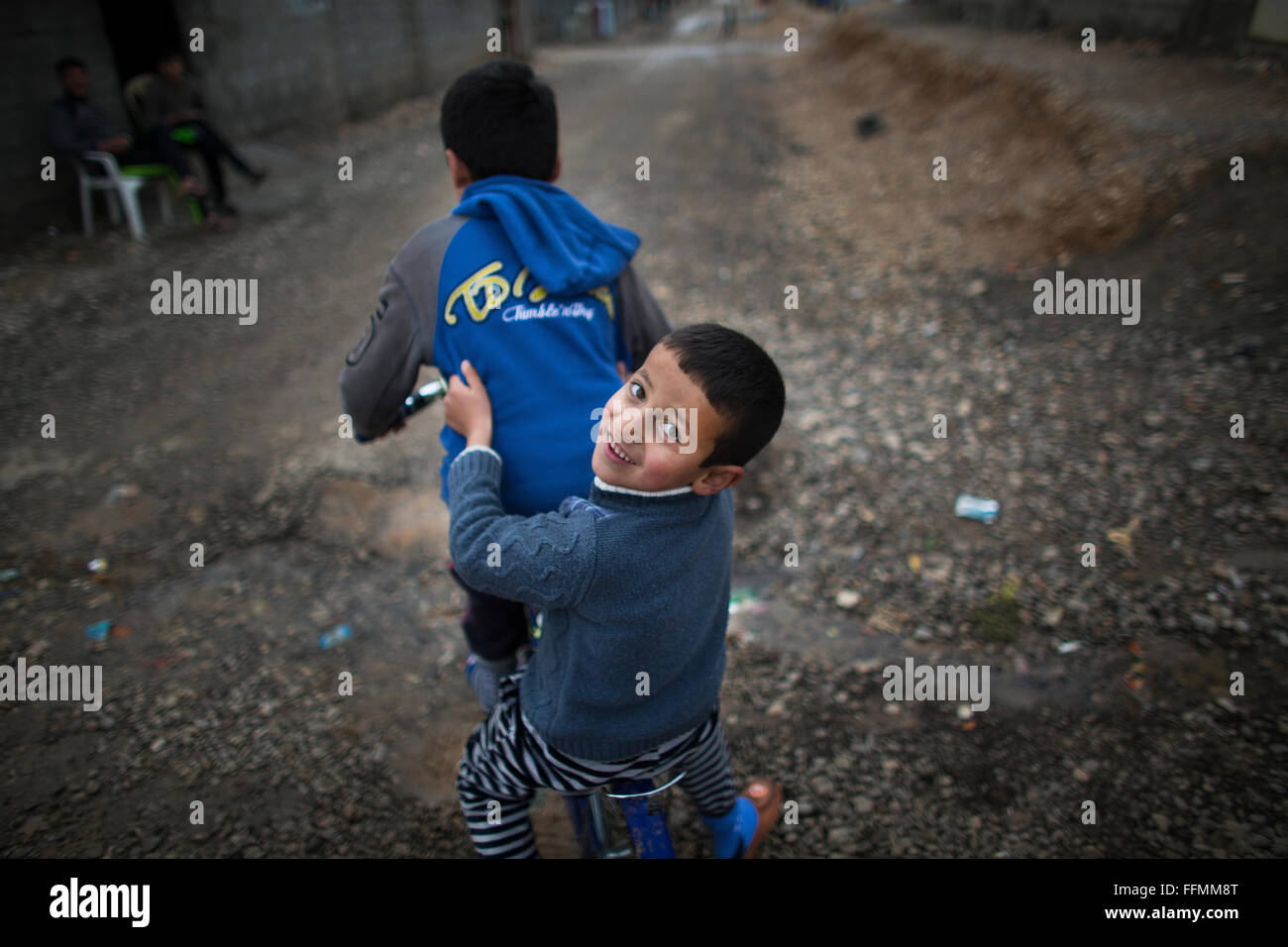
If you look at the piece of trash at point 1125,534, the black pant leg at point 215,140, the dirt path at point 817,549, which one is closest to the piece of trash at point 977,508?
the dirt path at point 817,549

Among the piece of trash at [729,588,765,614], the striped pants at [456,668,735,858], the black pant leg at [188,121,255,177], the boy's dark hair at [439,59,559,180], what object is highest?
the boy's dark hair at [439,59,559,180]

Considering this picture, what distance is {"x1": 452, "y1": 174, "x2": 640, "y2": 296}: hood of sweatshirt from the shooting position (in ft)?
5.51

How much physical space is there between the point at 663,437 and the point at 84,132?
8563mm

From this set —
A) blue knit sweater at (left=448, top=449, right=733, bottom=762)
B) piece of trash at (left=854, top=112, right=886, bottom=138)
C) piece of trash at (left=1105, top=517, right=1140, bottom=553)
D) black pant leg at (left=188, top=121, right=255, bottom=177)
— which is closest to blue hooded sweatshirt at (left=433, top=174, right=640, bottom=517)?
blue knit sweater at (left=448, top=449, right=733, bottom=762)

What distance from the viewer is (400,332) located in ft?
5.70

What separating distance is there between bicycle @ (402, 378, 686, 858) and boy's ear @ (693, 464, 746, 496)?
57 cm

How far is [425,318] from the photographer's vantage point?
5.63 ft

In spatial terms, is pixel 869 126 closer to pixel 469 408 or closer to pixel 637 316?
pixel 637 316

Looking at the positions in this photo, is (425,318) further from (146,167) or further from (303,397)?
(146,167)

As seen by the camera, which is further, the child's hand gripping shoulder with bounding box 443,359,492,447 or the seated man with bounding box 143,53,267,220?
the seated man with bounding box 143,53,267,220

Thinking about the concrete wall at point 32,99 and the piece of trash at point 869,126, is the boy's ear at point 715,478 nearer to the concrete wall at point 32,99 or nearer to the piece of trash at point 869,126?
the concrete wall at point 32,99

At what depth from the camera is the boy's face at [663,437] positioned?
1387 mm

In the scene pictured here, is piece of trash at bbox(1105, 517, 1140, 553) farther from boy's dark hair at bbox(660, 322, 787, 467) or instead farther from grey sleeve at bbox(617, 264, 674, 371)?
boy's dark hair at bbox(660, 322, 787, 467)
